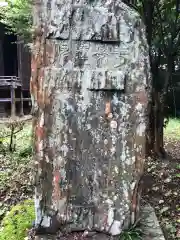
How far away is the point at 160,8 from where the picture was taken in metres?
6.68

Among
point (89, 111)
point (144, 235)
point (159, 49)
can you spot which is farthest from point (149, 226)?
point (159, 49)

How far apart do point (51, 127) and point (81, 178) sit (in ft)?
1.72

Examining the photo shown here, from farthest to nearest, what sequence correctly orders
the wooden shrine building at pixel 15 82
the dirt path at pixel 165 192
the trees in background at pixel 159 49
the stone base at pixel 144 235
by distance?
the wooden shrine building at pixel 15 82 → the trees in background at pixel 159 49 → the dirt path at pixel 165 192 → the stone base at pixel 144 235

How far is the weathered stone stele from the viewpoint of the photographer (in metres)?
2.89

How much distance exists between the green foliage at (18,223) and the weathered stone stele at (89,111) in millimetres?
369

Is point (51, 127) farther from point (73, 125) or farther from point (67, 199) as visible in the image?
point (67, 199)

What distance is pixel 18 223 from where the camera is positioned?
345 centimetres

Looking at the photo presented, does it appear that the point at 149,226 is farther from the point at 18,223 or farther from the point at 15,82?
the point at 15,82

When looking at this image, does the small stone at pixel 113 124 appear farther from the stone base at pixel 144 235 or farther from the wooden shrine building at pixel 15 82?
the wooden shrine building at pixel 15 82

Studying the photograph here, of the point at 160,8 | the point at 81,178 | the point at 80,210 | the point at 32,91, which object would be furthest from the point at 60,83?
the point at 160,8

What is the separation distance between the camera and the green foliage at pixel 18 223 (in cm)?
330

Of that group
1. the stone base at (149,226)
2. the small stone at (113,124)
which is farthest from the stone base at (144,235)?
the small stone at (113,124)

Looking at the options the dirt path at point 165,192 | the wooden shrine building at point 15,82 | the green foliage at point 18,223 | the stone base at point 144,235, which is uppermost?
the wooden shrine building at point 15,82

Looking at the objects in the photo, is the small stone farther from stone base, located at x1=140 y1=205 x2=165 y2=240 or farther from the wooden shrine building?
the wooden shrine building
